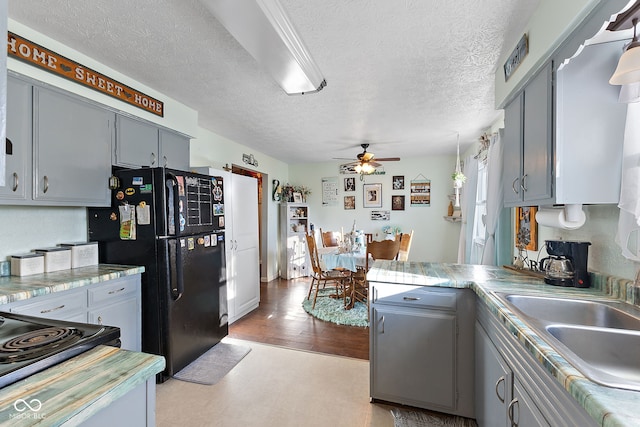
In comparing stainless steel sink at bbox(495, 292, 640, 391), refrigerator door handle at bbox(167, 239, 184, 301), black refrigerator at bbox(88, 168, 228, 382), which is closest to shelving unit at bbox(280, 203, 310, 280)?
black refrigerator at bbox(88, 168, 228, 382)

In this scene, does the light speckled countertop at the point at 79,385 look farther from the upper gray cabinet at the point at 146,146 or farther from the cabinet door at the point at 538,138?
the upper gray cabinet at the point at 146,146

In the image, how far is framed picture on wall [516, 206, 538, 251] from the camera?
2.26 m

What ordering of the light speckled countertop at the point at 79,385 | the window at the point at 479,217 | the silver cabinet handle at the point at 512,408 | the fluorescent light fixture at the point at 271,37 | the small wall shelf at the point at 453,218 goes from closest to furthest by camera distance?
the light speckled countertop at the point at 79,385, the silver cabinet handle at the point at 512,408, the fluorescent light fixture at the point at 271,37, the window at the point at 479,217, the small wall shelf at the point at 453,218

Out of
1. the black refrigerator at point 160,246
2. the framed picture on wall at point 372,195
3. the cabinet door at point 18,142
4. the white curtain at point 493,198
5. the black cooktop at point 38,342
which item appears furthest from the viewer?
the framed picture on wall at point 372,195

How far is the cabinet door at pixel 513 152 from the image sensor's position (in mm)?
1707

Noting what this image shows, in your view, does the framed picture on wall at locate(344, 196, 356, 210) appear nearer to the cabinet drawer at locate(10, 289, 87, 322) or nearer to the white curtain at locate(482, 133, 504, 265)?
the white curtain at locate(482, 133, 504, 265)

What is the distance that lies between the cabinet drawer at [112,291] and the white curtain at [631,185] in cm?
286

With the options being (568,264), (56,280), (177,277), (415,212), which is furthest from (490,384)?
(415,212)

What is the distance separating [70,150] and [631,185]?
3139mm

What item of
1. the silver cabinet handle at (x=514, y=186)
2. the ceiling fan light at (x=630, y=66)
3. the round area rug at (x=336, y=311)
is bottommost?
the round area rug at (x=336, y=311)

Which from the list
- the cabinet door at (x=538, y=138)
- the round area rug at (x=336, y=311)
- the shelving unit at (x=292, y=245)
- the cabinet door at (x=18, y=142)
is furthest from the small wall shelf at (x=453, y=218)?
the cabinet door at (x=18, y=142)

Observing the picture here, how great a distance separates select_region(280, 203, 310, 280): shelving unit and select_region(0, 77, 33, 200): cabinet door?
4.02 m

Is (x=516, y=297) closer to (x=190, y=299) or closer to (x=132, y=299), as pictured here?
(x=190, y=299)

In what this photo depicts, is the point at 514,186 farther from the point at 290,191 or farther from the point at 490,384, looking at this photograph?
the point at 290,191
